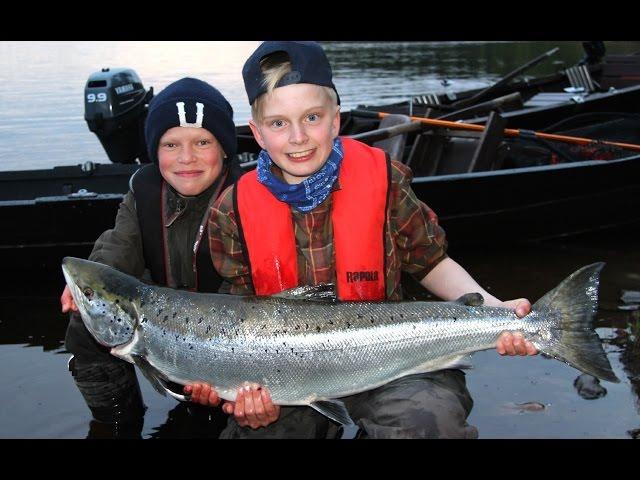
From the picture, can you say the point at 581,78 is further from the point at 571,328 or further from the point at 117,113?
the point at 571,328

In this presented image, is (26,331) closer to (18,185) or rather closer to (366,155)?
(18,185)

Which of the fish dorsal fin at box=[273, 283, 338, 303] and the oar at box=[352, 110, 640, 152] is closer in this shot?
the fish dorsal fin at box=[273, 283, 338, 303]

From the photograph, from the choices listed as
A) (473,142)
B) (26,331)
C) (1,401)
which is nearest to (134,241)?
(1,401)

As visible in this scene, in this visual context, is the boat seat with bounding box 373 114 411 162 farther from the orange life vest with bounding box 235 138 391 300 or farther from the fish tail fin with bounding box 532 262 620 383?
the fish tail fin with bounding box 532 262 620 383

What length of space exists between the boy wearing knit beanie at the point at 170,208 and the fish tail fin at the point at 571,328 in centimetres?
178

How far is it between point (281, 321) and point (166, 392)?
2.10ft

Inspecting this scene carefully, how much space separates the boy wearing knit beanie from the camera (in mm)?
4082

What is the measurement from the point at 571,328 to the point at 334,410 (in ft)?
3.57

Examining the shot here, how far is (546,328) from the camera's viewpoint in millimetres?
3188

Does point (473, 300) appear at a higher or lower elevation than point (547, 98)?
lower

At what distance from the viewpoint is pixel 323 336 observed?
3291mm

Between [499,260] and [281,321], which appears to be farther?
[499,260]

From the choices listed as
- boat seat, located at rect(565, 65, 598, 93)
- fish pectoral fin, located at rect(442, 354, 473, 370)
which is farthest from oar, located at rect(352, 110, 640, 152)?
fish pectoral fin, located at rect(442, 354, 473, 370)

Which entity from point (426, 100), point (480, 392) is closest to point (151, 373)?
point (480, 392)
